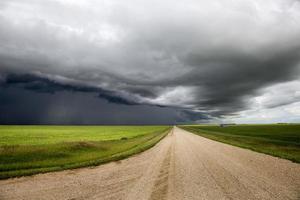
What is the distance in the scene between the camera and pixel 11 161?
16.9 meters

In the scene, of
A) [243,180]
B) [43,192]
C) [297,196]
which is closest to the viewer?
[297,196]

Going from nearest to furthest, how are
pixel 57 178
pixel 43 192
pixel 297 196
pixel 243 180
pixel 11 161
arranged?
pixel 297 196 < pixel 43 192 < pixel 243 180 < pixel 57 178 < pixel 11 161

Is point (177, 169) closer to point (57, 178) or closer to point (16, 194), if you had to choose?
point (57, 178)

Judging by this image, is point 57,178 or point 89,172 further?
point 89,172

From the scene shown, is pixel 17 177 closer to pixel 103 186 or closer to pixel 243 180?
pixel 103 186

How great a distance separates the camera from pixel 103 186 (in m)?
10.3

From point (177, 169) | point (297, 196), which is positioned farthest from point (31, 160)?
point (297, 196)

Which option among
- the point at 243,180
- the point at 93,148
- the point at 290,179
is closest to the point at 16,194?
the point at 243,180

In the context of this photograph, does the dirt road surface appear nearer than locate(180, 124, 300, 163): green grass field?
Yes

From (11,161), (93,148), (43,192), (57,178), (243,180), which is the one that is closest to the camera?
(43,192)

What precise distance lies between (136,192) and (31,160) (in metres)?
12.4

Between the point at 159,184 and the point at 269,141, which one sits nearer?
the point at 159,184

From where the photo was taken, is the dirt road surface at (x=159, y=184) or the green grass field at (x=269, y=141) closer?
the dirt road surface at (x=159, y=184)

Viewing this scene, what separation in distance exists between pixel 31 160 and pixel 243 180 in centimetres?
1594
